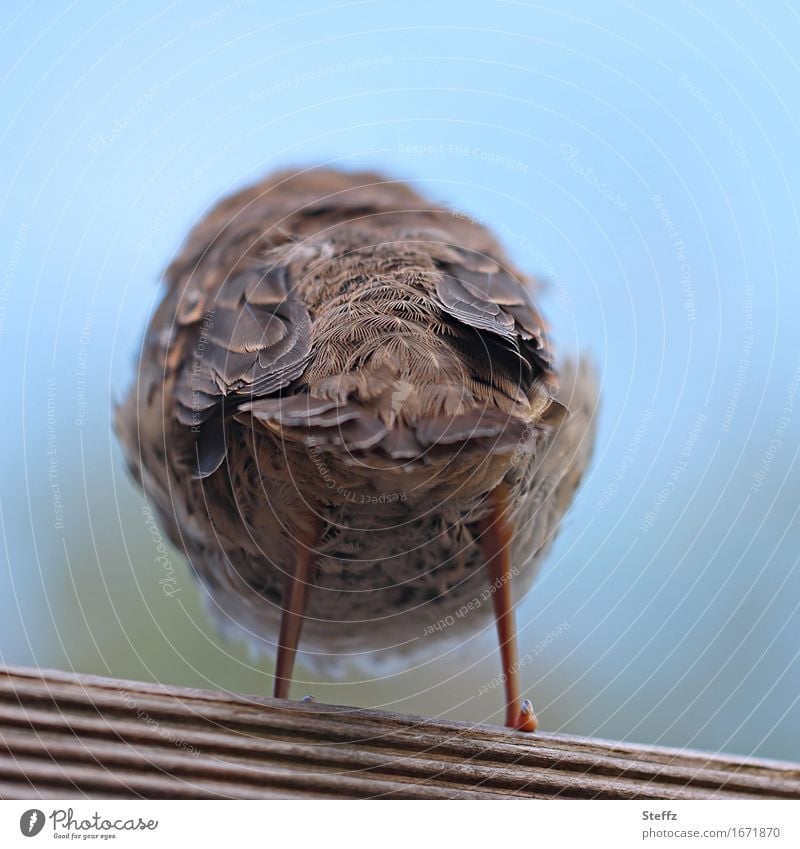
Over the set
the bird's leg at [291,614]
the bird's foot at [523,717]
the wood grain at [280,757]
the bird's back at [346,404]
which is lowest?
the wood grain at [280,757]

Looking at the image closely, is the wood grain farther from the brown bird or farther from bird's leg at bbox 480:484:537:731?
bird's leg at bbox 480:484:537:731

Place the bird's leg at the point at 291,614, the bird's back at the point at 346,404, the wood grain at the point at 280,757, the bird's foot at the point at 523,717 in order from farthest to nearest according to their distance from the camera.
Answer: the bird's leg at the point at 291,614, the bird's foot at the point at 523,717, the bird's back at the point at 346,404, the wood grain at the point at 280,757

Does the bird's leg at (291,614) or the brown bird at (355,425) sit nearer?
the brown bird at (355,425)

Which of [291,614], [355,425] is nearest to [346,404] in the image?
[355,425]

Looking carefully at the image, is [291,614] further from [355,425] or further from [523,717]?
[355,425]

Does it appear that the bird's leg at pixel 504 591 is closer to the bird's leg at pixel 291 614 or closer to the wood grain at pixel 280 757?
the bird's leg at pixel 291 614

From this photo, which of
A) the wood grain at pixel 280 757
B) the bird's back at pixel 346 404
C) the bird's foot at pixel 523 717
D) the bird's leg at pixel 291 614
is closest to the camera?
the wood grain at pixel 280 757

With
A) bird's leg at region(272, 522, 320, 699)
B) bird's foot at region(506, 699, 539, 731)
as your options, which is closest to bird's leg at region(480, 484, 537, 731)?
bird's foot at region(506, 699, 539, 731)

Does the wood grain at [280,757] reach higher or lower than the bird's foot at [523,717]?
lower

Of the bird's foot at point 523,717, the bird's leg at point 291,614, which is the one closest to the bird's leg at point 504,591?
the bird's foot at point 523,717
